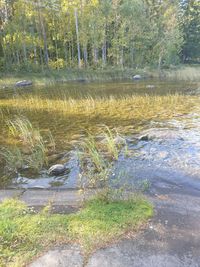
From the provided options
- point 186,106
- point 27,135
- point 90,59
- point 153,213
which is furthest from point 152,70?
point 153,213

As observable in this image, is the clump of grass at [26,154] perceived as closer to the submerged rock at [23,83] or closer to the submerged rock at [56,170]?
the submerged rock at [56,170]

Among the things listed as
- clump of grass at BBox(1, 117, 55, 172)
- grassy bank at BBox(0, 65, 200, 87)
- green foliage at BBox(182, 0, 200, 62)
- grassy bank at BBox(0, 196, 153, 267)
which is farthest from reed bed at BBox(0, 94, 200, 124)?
green foliage at BBox(182, 0, 200, 62)

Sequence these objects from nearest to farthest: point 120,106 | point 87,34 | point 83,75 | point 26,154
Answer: point 26,154
point 120,106
point 83,75
point 87,34

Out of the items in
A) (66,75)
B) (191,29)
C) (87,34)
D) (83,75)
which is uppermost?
(191,29)

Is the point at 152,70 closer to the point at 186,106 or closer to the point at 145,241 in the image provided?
the point at 186,106

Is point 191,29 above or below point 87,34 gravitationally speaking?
above

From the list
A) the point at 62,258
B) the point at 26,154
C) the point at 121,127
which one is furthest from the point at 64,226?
the point at 121,127

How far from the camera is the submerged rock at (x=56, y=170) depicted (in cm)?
559

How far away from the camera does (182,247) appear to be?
3.02 m

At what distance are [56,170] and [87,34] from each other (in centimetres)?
2773

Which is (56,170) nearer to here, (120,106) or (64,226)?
(64,226)

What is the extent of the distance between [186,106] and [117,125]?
15.7 ft

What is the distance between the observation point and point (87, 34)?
30469mm

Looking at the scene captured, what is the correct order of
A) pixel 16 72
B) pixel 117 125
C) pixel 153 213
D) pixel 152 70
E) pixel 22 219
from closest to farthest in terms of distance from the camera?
pixel 22 219 < pixel 153 213 < pixel 117 125 < pixel 16 72 < pixel 152 70
